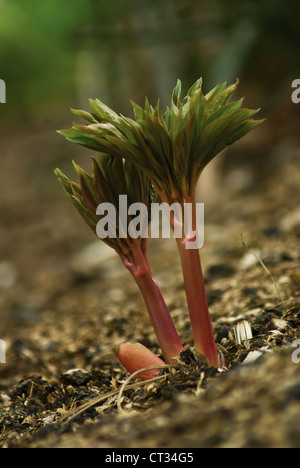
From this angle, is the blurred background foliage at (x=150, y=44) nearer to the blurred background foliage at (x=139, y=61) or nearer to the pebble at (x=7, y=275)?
the blurred background foliage at (x=139, y=61)

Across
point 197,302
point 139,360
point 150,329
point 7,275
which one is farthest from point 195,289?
point 7,275

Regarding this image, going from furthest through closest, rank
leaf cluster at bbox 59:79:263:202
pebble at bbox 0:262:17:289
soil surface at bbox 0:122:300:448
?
1. pebble at bbox 0:262:17:289
2. leaf cluster at bbox 59:79:263:202
3. soil surface at bbox 0:122:300:448

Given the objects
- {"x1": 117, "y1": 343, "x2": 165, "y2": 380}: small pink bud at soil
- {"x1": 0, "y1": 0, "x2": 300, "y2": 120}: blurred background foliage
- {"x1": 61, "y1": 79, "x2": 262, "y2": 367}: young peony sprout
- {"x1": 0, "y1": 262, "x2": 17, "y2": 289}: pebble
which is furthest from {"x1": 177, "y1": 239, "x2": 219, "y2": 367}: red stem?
{"x1": 0, "y1": 0, "x2": 300, "y2": 120}: blurred background foliage

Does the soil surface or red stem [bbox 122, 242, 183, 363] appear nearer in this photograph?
the soil surface

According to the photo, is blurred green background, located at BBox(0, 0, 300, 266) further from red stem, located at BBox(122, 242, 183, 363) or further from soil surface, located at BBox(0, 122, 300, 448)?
red stem, located at BBox(122, 242, 183, 363)

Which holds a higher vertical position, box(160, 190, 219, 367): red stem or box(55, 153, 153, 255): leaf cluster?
box(55, 153, 153, 255): leaf cluster
